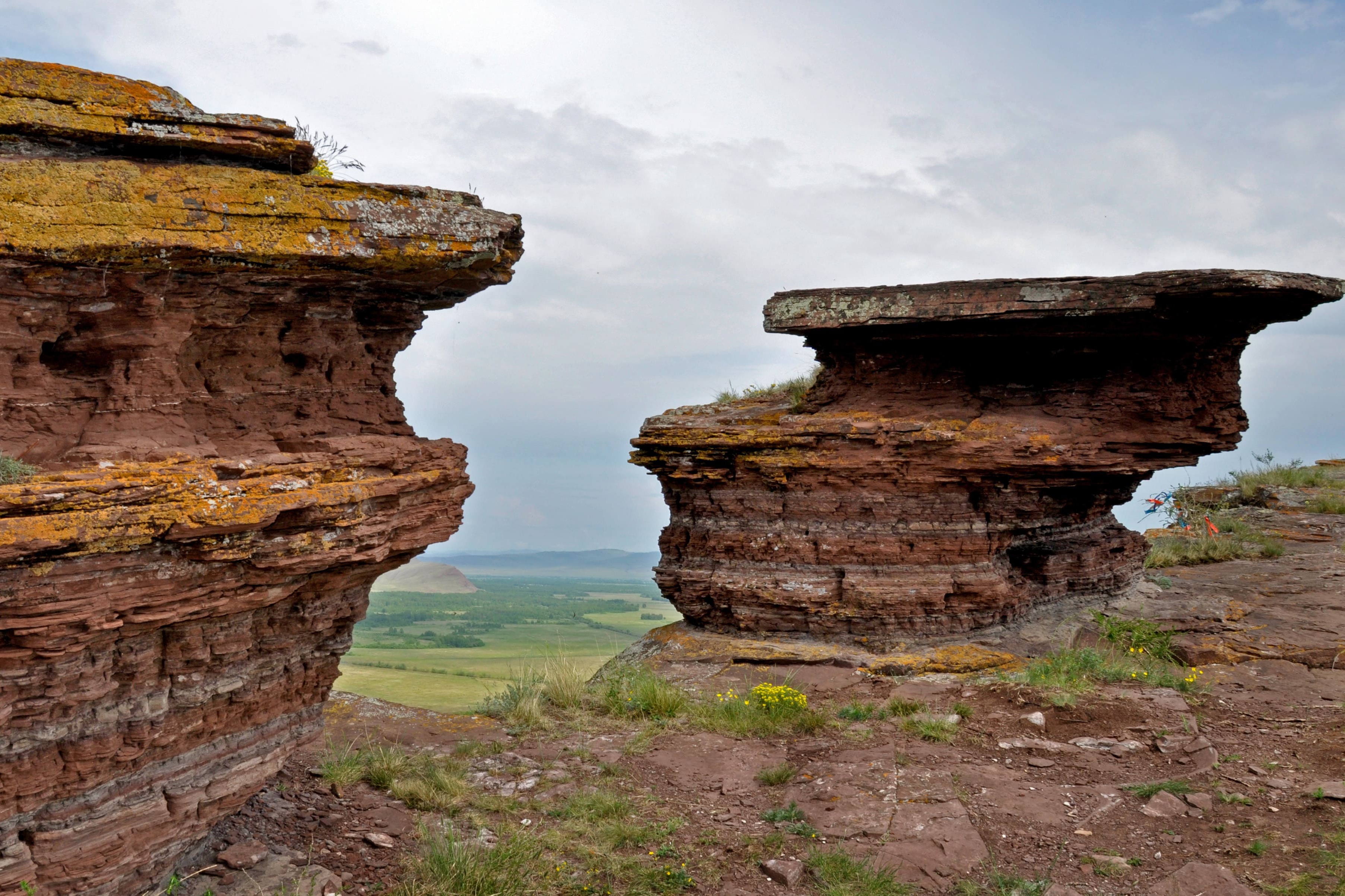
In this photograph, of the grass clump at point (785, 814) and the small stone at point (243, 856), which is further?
the grass clump at point (785, 814)

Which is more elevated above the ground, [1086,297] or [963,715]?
[1086,297]

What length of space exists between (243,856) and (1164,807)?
22.9 ft

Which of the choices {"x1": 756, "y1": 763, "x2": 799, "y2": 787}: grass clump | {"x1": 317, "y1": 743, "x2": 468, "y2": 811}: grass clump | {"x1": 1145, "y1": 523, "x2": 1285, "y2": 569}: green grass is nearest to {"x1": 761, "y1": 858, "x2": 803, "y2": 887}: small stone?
{"x1": 756, "y1": 763, "x2": 799, "y2": 787}: grass clump

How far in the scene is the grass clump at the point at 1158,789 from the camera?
7254 millimetres

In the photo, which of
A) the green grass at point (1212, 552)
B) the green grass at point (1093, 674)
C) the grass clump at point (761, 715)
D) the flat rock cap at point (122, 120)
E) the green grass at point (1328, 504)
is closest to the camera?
the flat rock cap at point (122, 120)

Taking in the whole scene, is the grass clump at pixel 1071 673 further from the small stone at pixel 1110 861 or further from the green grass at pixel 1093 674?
the small stone at pixel 1110 861

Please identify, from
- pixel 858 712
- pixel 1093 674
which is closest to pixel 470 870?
pixel 858 712

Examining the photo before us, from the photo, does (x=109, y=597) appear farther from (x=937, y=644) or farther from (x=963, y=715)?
(x=937, y=644)

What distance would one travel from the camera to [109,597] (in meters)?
4.43

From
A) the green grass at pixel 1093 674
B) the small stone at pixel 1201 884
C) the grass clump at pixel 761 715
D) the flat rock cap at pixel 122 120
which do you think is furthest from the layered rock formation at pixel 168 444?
the green grass at pixel 1093 674

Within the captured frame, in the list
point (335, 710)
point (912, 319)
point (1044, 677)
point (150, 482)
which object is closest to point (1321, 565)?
point (1044, 677)

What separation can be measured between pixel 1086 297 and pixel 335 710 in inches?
393

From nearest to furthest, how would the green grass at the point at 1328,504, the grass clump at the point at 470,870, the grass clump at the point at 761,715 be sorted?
the grass clump at the point at 470,870 → the grass clump at the point at 761,715 → the green grass at the point at 1328,504

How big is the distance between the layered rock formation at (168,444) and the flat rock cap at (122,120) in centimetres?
1
